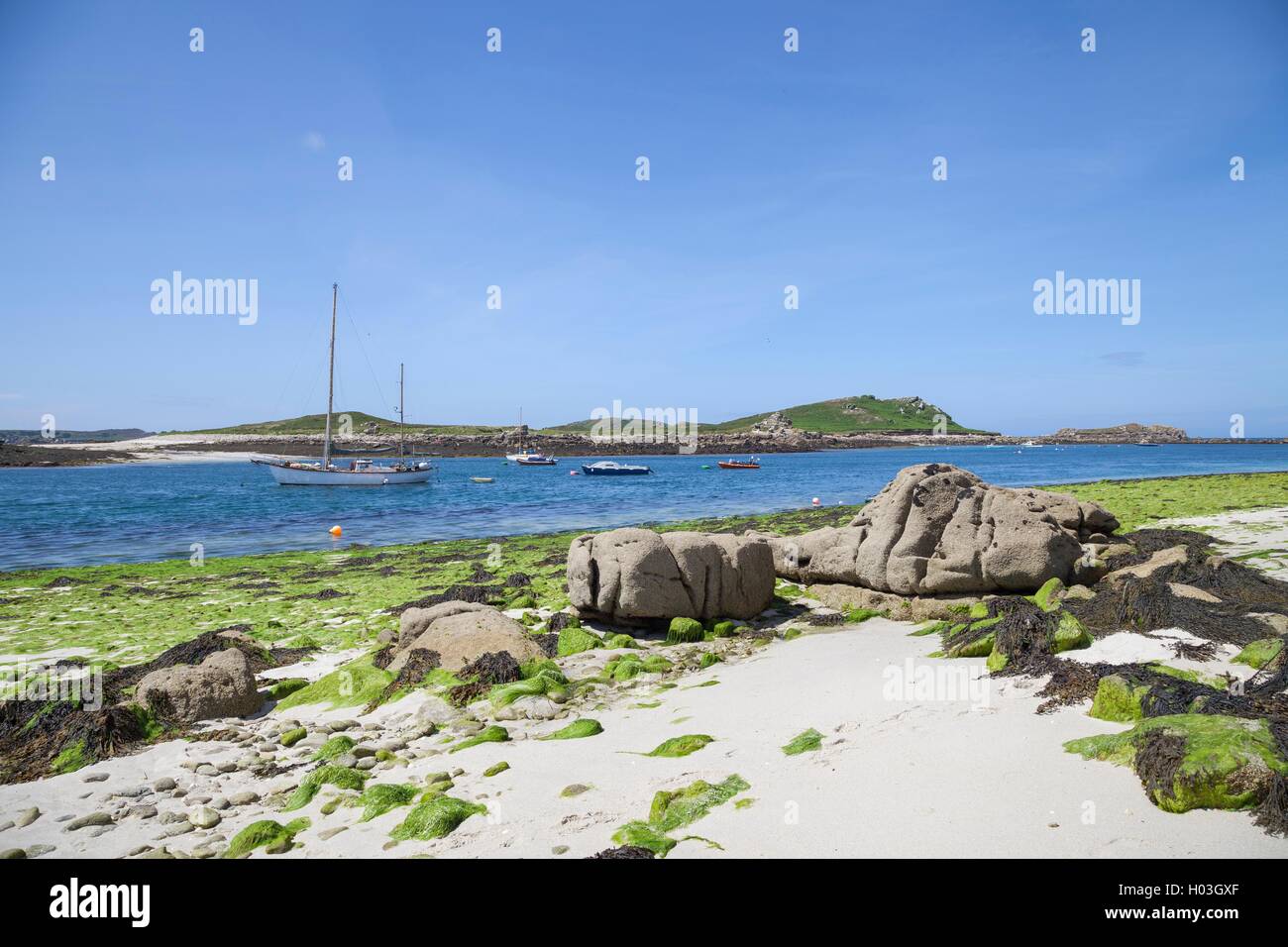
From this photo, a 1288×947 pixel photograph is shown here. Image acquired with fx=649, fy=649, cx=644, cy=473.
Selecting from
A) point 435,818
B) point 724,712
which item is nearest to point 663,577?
point 724,712

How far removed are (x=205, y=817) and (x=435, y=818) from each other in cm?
241

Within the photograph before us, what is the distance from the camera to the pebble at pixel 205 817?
6020 mm

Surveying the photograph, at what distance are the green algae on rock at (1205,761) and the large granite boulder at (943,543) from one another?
25.4 feet

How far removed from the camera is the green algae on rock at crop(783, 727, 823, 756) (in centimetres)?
633

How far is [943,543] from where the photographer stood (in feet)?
43.0

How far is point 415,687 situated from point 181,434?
230 metres

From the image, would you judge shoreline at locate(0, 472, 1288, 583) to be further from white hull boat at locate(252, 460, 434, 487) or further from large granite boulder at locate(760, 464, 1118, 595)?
white hull boat at locate(252, 460, 434, 487)

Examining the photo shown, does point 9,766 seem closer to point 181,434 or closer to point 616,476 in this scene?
point 616,476

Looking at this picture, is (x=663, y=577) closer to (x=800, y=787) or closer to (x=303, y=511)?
(x=800, y=787)

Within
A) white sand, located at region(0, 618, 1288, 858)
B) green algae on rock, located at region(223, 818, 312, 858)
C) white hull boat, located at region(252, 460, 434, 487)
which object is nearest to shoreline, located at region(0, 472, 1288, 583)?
white sand, located at region(0, 618, 1288, 858)

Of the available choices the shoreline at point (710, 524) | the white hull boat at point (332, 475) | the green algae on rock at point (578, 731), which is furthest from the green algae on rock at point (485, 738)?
the white hull boat at point (332, 475)
